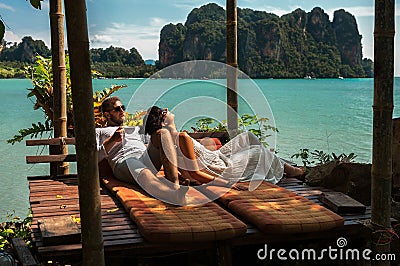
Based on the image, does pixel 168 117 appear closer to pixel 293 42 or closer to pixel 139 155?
pixel 139 155

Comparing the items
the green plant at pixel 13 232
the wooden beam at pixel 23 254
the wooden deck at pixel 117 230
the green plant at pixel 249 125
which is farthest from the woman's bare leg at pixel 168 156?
the green plant at pixel 249 125

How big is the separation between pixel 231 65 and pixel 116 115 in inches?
49.9

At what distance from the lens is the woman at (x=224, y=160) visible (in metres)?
3.96

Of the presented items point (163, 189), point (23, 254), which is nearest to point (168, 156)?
point (163, 189)

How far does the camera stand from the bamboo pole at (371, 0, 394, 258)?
2.69 meters

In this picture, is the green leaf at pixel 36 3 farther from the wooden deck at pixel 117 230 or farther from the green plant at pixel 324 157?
the green plant at pixel 324 157

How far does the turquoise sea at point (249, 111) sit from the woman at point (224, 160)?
0.70 feet

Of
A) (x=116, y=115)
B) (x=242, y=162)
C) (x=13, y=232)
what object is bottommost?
(x=13, y=232)

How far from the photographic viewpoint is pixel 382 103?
2.72 m

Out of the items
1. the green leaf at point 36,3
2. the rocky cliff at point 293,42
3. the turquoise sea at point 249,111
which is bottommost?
the turquoise sea at point 249,111

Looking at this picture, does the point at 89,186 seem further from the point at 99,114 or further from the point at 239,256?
the point at 99,114

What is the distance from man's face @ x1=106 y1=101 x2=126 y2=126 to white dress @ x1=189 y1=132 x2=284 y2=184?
0.74m

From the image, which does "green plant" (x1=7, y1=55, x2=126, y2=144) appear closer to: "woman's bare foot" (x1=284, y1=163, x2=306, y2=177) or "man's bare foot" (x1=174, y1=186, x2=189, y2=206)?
"woman's bare foot" (x1=284, y1=163, x2=306, y2=177)

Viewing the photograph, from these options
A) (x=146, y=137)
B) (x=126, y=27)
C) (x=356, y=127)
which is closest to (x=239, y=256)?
(x=146, y=137)
